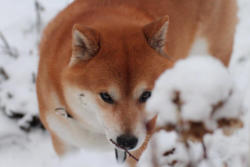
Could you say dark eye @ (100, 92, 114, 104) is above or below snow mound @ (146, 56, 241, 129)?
below

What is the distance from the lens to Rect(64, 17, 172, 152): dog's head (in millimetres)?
1866

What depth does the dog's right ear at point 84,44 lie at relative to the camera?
6.04 feet

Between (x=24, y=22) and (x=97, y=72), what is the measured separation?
6.99ft

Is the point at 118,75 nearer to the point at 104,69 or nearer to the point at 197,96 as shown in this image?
the point at 104,69

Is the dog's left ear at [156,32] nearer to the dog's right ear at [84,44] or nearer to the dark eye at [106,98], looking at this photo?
the dog's right ear at [84,44]

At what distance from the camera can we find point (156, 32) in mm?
1971

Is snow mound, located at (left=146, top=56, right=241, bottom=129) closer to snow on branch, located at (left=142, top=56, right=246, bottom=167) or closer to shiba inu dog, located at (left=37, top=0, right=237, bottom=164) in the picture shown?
snow on branch, located at (left=142, top=56, right=246, bottom=167)

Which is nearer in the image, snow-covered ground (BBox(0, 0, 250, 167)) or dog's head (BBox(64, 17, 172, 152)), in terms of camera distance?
dog's head (BBox(64, 17, 172, 152))

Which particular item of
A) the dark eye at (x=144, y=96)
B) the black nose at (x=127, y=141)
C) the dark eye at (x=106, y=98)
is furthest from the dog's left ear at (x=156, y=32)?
the black nose at (x=127, y=141)

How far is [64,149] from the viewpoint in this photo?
261cm

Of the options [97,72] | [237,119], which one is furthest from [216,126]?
[97,72]

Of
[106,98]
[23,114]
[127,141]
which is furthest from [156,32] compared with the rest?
[23,114]

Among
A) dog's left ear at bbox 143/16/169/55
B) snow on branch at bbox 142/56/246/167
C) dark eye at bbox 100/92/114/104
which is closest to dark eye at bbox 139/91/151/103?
dark eye at bbox 100/92/114/104

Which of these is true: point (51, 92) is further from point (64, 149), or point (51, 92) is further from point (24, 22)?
point (24, 22)
